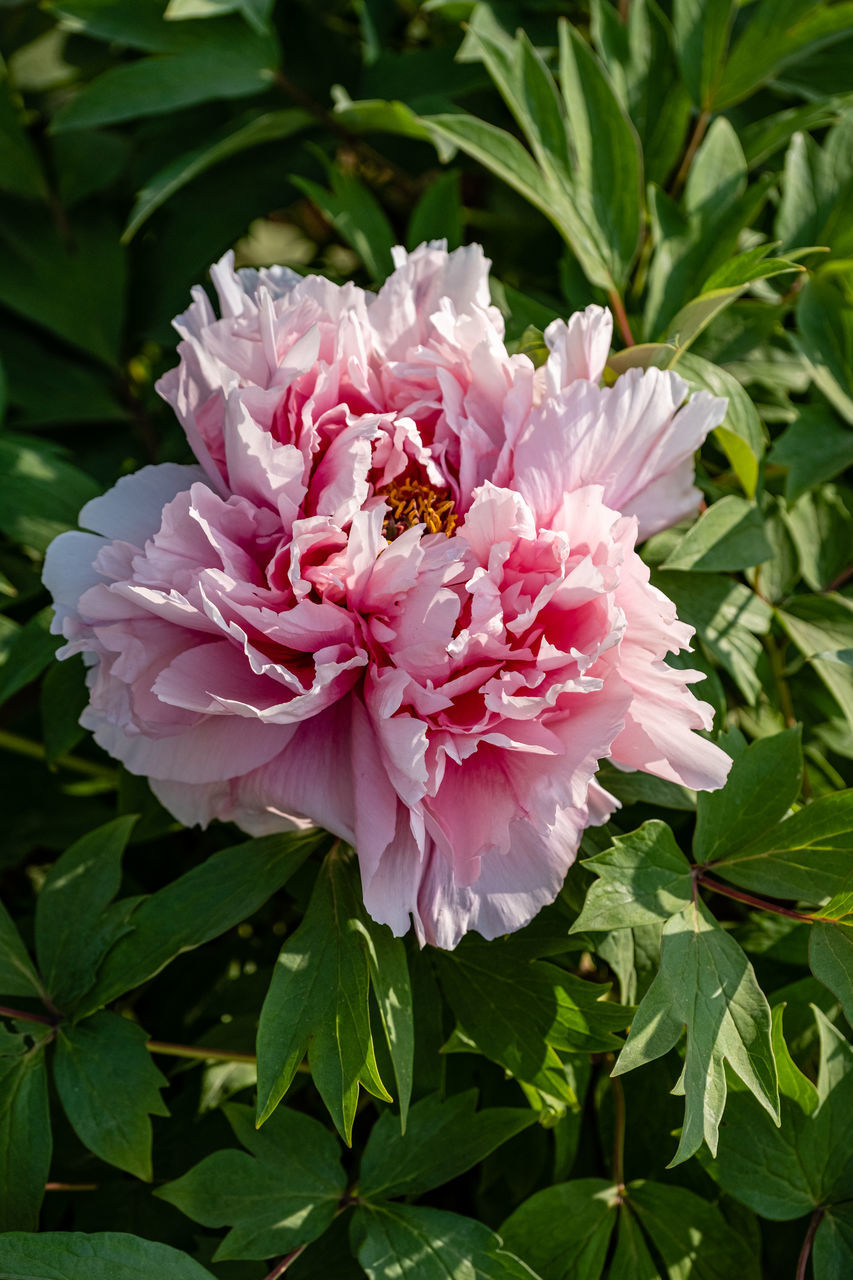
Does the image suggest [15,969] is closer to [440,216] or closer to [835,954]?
[835,954]

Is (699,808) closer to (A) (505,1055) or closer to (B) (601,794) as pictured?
(B) (601,794)

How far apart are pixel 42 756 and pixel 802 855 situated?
67cm

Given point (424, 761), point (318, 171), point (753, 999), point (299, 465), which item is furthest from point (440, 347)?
point (318, 171)

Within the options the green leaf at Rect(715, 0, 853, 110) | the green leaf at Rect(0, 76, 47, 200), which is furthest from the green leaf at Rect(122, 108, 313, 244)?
the green leaf at Rect(715, 0, 853, 110)

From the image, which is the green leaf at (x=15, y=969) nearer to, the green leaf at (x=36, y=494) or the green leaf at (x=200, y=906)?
the green leaf at (x=200, y=906)

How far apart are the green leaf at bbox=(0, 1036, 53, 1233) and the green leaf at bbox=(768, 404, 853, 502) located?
68 cm

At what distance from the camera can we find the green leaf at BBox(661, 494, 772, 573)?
72 centimetres

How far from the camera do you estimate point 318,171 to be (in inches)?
42.9

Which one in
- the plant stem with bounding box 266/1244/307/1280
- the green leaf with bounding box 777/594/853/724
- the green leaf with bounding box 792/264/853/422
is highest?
the green leaf with bounding box 792/264/853/422

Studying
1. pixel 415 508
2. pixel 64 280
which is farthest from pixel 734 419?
pixel 64 280

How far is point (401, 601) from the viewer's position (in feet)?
Answer: 1.95

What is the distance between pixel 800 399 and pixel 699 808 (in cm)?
49

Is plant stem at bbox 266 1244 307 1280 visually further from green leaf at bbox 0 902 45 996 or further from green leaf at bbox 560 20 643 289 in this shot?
green leaf at bbox 560 20 643 289

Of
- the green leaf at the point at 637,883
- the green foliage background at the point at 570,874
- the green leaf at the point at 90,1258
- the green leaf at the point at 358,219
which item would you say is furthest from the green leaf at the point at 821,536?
the green leaf at the point at 90,1258
